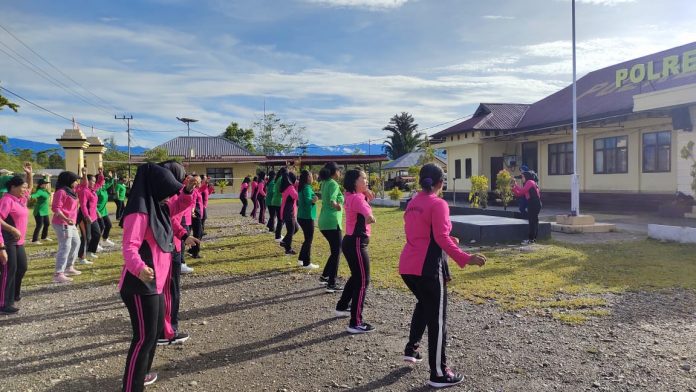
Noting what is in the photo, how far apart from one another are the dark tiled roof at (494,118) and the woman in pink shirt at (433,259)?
79.8 ft

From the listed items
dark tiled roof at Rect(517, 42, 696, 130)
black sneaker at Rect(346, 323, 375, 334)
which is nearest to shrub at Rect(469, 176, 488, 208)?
dark tiled roof at Rect(517, 42, 696, 130)

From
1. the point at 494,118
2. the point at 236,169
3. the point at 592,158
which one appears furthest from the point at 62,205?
the point at 236,169

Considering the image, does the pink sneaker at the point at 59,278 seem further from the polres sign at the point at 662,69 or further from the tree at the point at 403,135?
the tree at the point at 403,135

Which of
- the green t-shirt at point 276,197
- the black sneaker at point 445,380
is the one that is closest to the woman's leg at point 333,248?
the black sneaker at point 445,380

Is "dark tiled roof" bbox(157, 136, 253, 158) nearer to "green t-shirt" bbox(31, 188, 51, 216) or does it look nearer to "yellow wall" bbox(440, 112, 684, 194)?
"yellow wall" bbox(440, 112, 684, 194)

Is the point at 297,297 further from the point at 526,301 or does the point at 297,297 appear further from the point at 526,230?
the point at 526,230

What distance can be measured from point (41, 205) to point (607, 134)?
822 inches

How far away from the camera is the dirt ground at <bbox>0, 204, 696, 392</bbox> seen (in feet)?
13.2

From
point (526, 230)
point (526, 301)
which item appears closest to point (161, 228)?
point (526, 301)

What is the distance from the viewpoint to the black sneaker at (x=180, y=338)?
16.5ft

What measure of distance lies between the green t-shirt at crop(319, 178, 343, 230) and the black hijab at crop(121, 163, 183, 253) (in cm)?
324

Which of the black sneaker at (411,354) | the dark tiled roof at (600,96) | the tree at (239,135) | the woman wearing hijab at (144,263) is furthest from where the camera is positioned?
the tree at (239,135)

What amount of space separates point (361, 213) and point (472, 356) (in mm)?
1809

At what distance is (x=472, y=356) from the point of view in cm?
453
